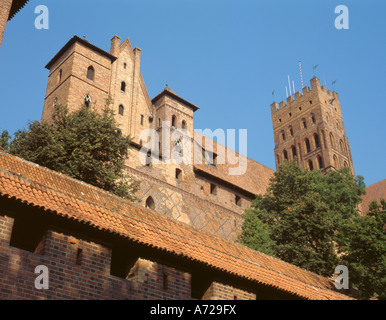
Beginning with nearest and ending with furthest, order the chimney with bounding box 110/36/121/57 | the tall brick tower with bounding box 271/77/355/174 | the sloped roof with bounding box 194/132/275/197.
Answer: the chimney with bounding box 110/36/121/57, the sloped roof with bounding box 194/132/275/197, the tall brick tower with bounding box 271/77/355/174

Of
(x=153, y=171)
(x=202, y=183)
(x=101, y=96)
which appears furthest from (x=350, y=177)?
(x=101, y=96)

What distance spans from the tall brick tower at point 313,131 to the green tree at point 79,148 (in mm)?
35523

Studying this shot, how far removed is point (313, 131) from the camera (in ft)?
190

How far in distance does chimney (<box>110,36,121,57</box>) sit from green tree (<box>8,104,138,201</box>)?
1242 centimetres

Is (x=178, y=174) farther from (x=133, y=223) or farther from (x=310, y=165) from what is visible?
(x=310, y=165)

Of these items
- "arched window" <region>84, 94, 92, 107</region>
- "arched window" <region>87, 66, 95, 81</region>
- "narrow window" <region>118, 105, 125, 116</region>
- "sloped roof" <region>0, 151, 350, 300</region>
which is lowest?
"sloped roof" <region>0, 151, 350, 300</region>

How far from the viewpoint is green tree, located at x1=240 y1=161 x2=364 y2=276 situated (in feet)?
80.9

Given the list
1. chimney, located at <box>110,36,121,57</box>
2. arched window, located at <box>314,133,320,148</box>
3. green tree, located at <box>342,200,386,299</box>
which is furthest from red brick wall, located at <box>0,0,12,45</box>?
arched window, located at <box>314,133,320,148</box>

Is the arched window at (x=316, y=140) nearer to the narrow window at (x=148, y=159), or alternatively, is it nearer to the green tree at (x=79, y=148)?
the narrow window at (x=148, y=159)

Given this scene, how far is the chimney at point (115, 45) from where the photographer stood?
34.9 meters

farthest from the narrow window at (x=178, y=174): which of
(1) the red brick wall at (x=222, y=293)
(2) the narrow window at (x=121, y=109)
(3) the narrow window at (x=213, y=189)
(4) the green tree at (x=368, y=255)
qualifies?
(1) the red brick wall at (x=222, y=293)

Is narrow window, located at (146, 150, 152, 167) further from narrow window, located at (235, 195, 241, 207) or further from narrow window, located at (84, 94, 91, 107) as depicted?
narrow window, located at (235, 195, 241, 207)
